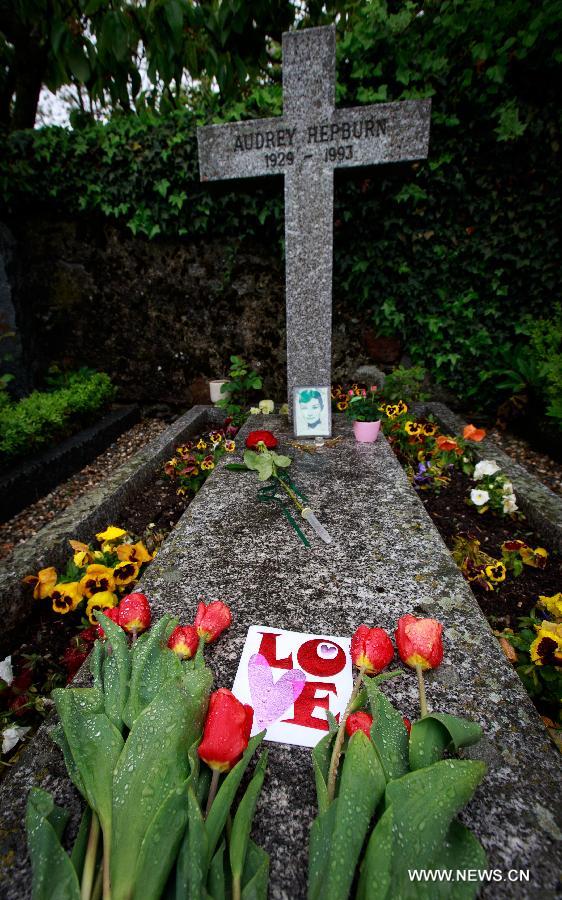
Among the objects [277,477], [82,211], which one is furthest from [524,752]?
[82,211]

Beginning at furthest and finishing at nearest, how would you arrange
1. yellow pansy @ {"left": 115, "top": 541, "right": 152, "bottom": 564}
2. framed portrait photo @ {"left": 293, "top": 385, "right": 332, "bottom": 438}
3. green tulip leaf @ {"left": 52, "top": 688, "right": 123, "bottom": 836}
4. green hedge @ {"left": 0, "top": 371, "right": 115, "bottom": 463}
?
green hedge @ {"left": 0, "top": 371, "right": 115, "bottom": 463} → framed portrait photo @ {"left": 293, "top": 385, "right": 332, "bottom": 438} → yellow pansy @ {"left": 115, "top": 541, "right": 152, "bottom": 564} → green tulip leaf @ {"left": 52, "top": 688, "right": 123, "bottom": 836}

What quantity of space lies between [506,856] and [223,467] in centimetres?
183

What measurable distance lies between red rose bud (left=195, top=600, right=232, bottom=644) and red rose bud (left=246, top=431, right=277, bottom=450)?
133 cm

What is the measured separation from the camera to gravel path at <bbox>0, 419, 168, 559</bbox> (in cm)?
248

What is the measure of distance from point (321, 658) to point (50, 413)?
112 inches

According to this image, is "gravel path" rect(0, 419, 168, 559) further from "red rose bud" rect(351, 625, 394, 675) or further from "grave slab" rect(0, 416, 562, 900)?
"red rose bud" rect(351, 625, 394, 675)

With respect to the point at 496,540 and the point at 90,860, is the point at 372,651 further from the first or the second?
the point at 496,540

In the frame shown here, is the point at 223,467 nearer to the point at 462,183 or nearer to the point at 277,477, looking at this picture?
the point at 277,477

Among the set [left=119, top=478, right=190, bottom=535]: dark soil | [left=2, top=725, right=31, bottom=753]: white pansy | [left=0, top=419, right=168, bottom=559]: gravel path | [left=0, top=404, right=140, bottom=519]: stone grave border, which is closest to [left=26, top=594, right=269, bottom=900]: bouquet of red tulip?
[left=2, top=725, right=31, bottom=753]: white pansy

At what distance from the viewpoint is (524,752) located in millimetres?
849

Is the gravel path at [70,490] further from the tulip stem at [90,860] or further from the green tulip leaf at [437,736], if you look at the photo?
the green tulip leaf at [437,736]

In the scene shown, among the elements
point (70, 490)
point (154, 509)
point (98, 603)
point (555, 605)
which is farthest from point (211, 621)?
point (70, 490)

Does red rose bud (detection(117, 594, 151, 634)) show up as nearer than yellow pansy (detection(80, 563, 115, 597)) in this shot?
Yes

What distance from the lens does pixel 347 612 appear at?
1.25 metres
